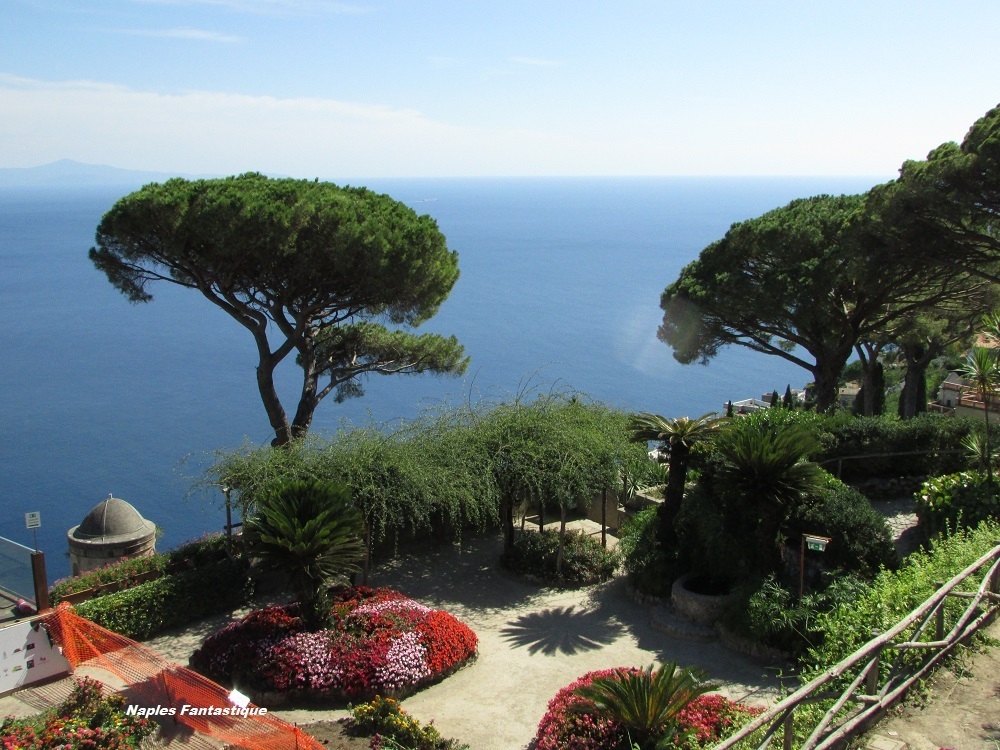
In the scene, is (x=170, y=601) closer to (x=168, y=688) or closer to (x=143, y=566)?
(x=143, y=566)

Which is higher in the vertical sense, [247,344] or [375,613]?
[375,613]

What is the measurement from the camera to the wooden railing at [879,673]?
4.77 m

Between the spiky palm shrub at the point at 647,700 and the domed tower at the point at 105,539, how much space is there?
10.9 meters

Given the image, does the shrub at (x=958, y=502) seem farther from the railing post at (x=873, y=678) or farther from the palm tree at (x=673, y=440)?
the railing post at (x=873, y=678)

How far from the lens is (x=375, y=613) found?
34.1 feet

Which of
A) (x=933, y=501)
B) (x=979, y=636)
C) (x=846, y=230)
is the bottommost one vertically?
(x=933, y=501)

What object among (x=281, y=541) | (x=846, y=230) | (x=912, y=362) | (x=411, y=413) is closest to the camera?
(x=281, y=541)

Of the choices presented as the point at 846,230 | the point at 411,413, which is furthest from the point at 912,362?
the point at 411,413

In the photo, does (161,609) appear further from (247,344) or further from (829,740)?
(247,344)

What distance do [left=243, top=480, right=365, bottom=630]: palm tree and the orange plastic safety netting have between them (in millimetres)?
1490

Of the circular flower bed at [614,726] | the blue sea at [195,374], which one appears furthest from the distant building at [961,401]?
the blue sea at [195,374]

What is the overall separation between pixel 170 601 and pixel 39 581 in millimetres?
1646

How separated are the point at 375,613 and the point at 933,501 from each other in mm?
8053

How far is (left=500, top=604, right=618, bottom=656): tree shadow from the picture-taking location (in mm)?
10547
